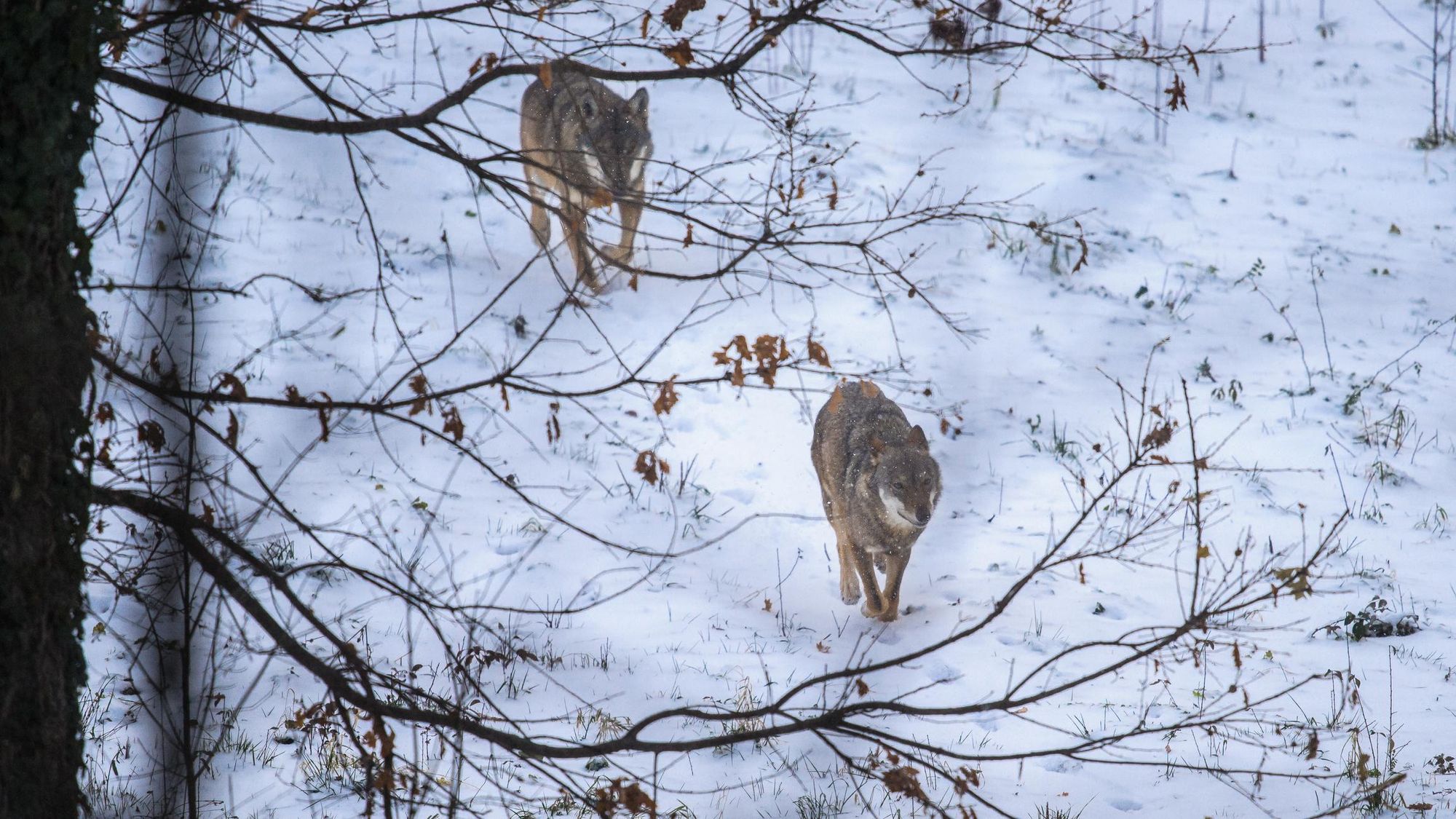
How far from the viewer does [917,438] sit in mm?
6727

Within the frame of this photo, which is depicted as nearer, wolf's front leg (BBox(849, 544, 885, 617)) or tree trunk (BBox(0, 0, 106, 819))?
tree trunk (BBox(0, 0, 106, 819))

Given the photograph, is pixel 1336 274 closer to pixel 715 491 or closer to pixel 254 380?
pixel 715 491

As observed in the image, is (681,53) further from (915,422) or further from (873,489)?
(915,422)

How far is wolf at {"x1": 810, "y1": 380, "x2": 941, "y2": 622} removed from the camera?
635cm

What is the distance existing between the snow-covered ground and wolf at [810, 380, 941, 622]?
0.23 m

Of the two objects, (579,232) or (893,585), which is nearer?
(579,232)

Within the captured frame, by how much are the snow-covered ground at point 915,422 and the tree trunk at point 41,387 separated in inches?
13.4

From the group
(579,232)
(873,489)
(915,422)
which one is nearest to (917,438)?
(873,489)

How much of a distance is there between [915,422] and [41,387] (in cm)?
676

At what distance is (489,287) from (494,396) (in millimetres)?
1678

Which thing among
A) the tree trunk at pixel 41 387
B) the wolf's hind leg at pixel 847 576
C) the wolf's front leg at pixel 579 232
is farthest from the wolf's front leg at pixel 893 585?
the tree trunk at pixel 41 387

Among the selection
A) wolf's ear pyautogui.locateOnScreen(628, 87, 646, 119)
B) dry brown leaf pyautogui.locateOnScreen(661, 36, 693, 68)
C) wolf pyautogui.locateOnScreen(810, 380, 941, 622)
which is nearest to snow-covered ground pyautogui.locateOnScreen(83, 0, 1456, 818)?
wolf pyautogui.locateOnScreen(810, 380, 941, 622)

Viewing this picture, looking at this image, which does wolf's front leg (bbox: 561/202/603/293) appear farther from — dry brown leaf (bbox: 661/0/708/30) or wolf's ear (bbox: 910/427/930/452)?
wolf's ear (bbox: 910/427/930/452)

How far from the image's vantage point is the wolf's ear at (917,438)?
21.9ft
